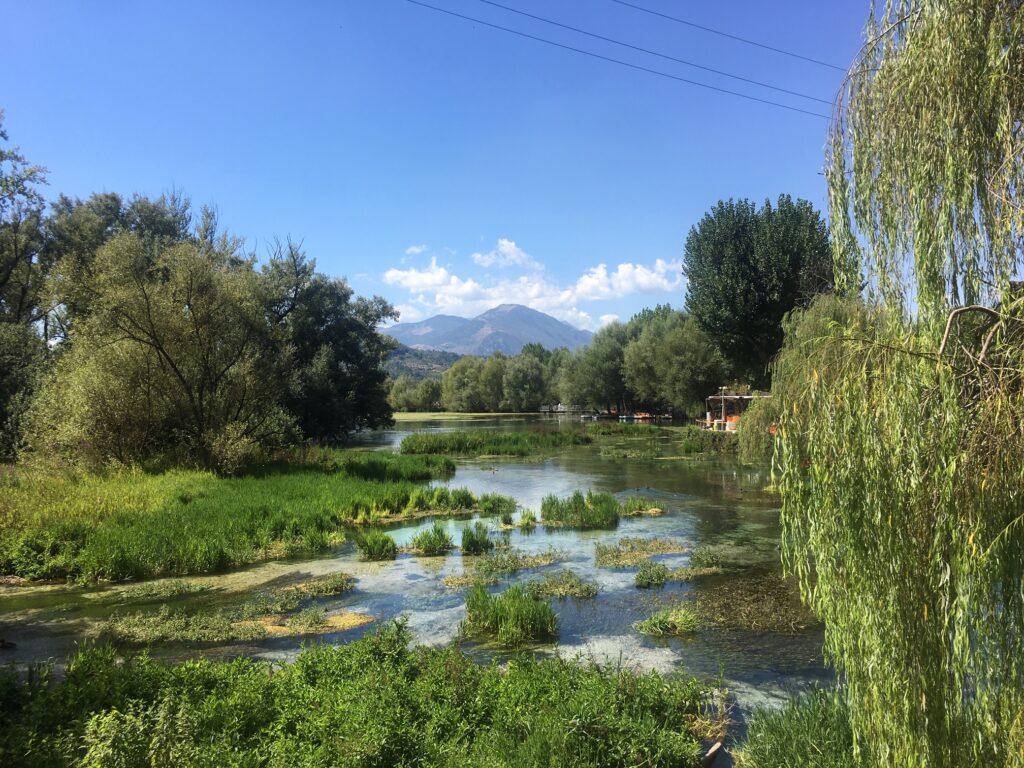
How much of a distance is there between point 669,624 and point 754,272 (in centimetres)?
2576

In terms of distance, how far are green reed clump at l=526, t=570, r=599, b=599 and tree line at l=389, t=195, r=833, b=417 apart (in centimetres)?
1592

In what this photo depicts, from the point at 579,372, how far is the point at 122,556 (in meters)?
67.0

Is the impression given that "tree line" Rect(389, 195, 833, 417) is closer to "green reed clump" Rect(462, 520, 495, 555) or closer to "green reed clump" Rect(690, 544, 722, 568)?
"green reed clump" Rect(690, 544, 722, 568)

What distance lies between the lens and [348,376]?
40906 mm

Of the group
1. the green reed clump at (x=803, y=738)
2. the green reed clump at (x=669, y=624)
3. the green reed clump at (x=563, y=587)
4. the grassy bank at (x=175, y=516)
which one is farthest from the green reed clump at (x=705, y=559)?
the grassy bank at (x=175, y=516)

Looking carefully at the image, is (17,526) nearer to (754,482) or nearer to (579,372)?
(754,482)

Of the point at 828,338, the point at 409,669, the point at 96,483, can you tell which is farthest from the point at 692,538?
the point at 96,483

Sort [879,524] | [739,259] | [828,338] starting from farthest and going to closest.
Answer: [739,259]
[828,338]
[879,524]

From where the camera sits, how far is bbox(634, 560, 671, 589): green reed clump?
11.3 meters

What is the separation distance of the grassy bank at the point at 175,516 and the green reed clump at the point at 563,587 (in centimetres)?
614

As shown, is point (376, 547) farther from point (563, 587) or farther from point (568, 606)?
point (568, 606)

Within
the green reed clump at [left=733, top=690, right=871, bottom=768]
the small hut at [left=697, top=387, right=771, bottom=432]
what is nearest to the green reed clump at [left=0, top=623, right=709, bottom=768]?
the green reed clump at [left=733, top=690, right=871, bottom=768]

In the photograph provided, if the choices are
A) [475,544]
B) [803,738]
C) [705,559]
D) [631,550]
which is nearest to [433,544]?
[475,544]

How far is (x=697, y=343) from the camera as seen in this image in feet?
186
